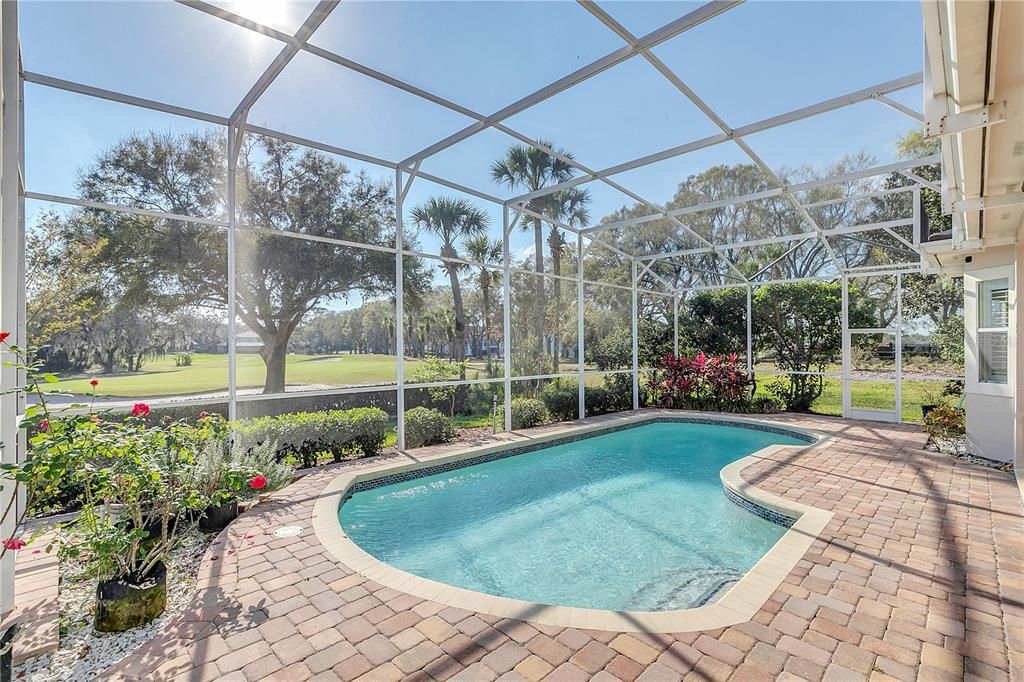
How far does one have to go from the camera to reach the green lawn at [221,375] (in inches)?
205

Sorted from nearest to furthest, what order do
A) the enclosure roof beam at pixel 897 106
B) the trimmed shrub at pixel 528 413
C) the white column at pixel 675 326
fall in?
the enclosure roof beam at pixel 897 106, the trimmed shrub at pixel 528 413, the white column at pixel 675 326

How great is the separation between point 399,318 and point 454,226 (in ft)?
7.25

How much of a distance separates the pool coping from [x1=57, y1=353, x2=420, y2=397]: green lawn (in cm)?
166

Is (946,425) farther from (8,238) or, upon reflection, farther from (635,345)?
(8,238)

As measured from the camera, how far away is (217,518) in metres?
4.46

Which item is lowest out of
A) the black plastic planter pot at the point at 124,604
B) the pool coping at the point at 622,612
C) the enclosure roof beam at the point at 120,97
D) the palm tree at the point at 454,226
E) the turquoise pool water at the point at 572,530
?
the turquoise pool water at the point at 572,530

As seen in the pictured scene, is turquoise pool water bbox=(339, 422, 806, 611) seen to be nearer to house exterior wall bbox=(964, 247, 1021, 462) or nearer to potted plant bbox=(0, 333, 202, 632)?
potted plant bbox=(0, 333, 202, 632)

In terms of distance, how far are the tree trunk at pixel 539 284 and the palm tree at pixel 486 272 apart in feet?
4.19

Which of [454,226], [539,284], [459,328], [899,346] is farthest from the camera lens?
[539,284]

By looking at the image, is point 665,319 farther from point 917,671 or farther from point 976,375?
point 917,671

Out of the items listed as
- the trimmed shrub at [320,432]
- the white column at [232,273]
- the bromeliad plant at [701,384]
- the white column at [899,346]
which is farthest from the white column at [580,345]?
the white column at [232,273]

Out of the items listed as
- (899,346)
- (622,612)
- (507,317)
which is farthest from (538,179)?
(622,612)

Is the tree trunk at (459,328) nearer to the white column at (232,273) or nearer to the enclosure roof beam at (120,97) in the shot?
the white column at (232,273)

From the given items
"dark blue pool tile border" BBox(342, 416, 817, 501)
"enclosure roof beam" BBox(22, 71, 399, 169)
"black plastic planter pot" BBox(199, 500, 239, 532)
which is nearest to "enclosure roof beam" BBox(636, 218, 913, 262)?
"dark blue pool tile border" BBox(342, 416, 817, 501)
